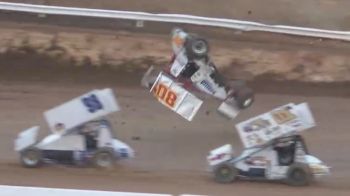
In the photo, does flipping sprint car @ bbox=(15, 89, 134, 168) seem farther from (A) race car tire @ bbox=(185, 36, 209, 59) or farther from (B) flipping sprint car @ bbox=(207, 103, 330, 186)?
(B) flipping sprint car @ bbox=(207, 103, 330, 186)

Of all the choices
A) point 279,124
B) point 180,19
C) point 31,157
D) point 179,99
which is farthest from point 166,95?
point 180,19

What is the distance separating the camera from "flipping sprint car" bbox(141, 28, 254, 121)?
11.1m

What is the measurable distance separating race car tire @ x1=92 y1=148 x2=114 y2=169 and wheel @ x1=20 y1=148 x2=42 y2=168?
Result: 0.60 meters

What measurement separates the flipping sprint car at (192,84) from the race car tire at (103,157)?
0.84m

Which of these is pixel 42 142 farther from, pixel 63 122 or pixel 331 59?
pixel 331 59

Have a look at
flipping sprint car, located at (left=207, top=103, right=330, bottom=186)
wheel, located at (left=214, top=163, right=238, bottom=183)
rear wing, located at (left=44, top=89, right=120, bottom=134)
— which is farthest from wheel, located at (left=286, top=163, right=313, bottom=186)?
rear wing, located at (left=44, top=89, right=120, bottom=134)

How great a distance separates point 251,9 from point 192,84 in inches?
232

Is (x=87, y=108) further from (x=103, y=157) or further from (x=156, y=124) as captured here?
(x=156, y=124)

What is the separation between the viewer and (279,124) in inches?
415

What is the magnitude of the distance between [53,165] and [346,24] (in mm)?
7423

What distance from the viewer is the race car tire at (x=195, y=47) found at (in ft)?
37.1

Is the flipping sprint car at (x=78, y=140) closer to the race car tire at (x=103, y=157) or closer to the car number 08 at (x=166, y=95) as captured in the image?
the race car tire at (x=103, y=157)

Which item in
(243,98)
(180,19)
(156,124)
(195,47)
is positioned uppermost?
(180,19)

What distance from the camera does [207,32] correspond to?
15.9 meters
